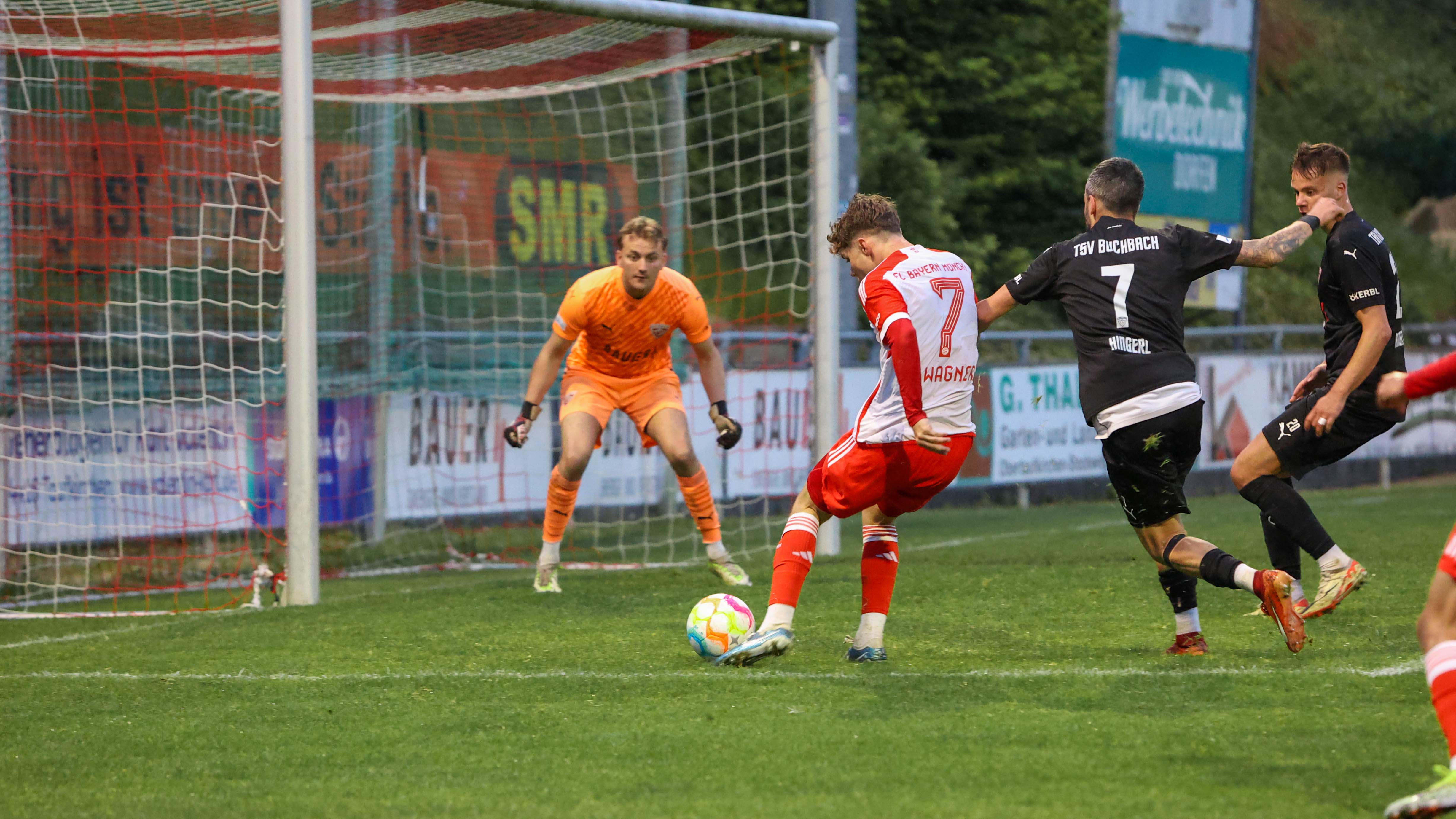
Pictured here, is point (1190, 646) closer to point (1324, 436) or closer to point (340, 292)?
point (1324, 436)

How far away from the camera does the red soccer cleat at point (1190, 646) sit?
600cm

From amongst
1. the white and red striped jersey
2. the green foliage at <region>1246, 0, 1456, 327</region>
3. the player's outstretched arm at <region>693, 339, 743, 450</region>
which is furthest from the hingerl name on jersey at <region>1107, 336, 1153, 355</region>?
the green foliage at <region>1246, 0, 1456, 327</region>

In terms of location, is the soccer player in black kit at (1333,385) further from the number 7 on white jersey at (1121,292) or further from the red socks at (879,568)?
the red socks at (879,568)

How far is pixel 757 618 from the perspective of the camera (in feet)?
23.7

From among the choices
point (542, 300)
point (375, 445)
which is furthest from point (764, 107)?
point (375, 445)

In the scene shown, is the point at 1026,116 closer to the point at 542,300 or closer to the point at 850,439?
the point at 542,300

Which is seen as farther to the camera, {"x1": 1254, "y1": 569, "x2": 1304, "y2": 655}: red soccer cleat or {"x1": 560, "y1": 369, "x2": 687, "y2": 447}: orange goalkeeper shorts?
{"x1": 560, "y1": 369, "x2": 687, "y2": 447}: orange goalkeeper shorts

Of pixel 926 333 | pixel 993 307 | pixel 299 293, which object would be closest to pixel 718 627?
pixel 926 333

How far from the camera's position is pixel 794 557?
578 cm

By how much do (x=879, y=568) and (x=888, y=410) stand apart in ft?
2.19

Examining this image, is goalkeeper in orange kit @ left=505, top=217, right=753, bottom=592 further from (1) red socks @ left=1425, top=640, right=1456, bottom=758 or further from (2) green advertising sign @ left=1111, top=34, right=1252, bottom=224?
(2) green advertising sign @ left=1111, top=34, right=1252, bottom=224

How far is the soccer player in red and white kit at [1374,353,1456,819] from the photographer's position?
12.0 feet

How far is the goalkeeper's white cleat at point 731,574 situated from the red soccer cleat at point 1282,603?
3.54 m

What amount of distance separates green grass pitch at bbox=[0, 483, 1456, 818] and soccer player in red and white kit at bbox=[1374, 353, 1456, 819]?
32 cm
